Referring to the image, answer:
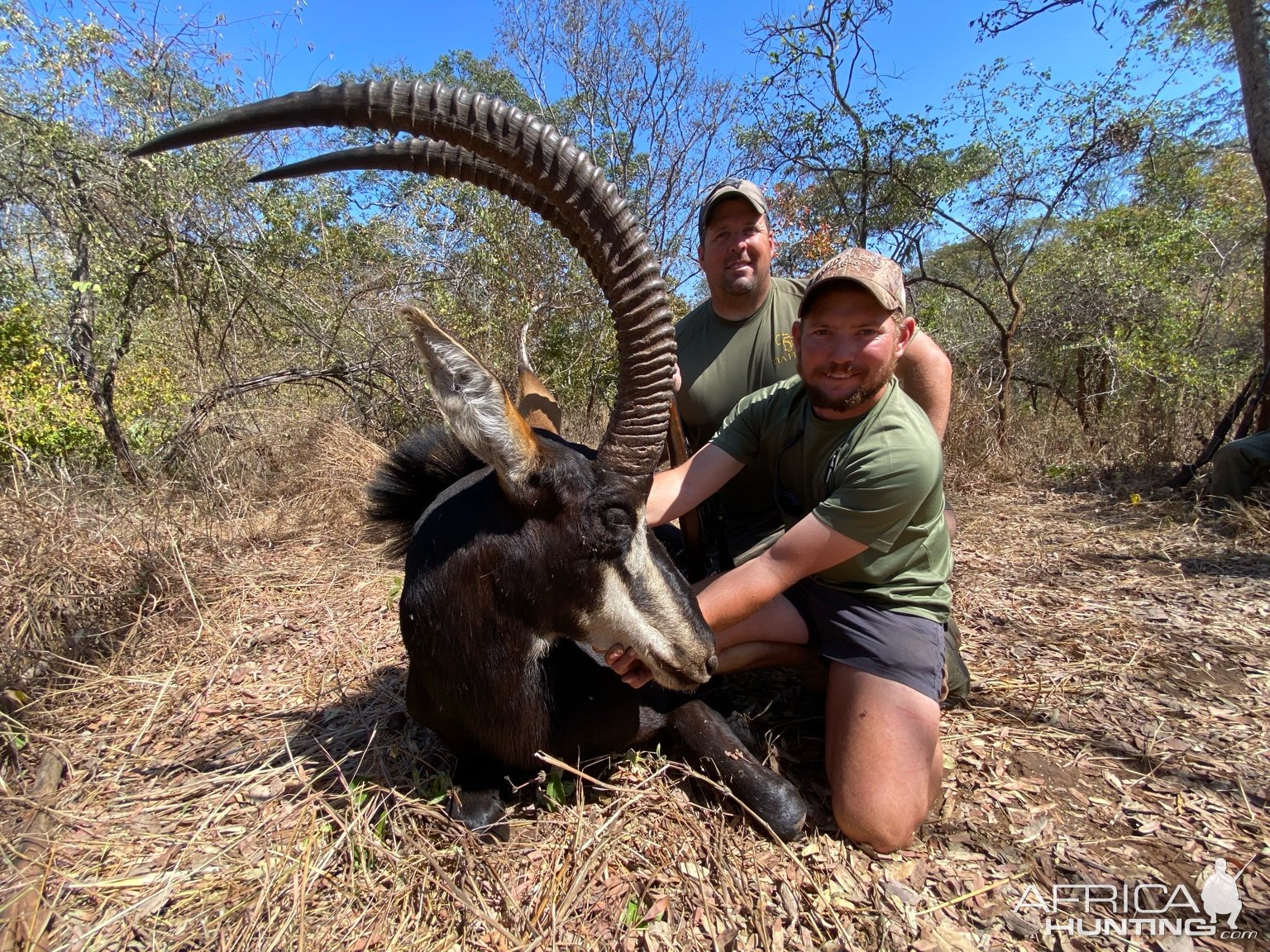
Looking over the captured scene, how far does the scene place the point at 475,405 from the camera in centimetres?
208

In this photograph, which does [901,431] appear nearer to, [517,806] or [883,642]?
[883,642]

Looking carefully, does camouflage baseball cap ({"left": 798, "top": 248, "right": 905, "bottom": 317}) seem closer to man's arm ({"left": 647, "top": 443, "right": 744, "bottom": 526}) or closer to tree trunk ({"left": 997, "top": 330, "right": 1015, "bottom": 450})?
man's arm ({"left": 647, "top": 443, "right": 744, "bottom": 526})

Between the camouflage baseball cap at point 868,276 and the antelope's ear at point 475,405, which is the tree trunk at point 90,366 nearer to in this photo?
the antelope's ear at point 475,405

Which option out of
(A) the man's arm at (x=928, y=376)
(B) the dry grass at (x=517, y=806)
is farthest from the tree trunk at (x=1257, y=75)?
(A) the man's arm at (x=928, y=376)

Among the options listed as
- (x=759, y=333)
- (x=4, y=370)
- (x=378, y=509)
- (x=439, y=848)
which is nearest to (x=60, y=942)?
(x=439, y=848)

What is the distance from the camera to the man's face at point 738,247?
13.0ft

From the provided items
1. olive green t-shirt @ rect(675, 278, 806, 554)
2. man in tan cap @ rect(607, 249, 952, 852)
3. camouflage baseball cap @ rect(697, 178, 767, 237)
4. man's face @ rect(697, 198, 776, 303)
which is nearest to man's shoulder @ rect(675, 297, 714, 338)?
olive green t-shirt @ rect(675, 278, 806, 554)

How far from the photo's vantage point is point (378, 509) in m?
3.09

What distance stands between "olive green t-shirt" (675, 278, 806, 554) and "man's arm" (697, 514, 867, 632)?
1.21 m

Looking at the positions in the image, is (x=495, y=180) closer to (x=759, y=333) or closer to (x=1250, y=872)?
(x=759, y=333)

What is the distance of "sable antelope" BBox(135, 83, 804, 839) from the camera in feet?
6.84

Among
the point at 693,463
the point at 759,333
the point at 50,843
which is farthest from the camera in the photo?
the point at 759,333

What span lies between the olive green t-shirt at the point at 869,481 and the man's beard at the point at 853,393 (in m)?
0.08

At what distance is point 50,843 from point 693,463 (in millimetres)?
3079
